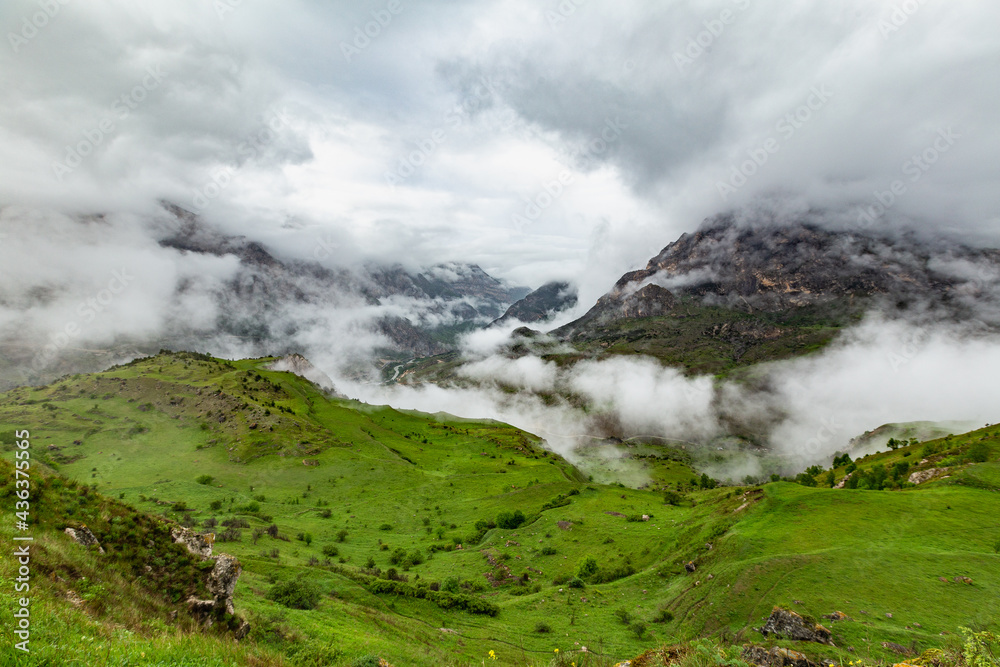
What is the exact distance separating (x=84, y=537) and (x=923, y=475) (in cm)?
7369

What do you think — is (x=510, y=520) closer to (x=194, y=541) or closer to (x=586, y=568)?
(x=586, y=568)

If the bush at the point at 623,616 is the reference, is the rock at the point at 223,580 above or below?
above

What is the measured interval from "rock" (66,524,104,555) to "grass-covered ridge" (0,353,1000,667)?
511 millimetres

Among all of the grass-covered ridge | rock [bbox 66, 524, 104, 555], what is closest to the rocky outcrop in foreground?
the grass-covered ridge

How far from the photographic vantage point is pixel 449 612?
101ft

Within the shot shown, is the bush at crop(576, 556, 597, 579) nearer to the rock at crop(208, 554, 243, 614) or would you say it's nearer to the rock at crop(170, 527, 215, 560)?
the rock at crop(208, 554, 243, 614)

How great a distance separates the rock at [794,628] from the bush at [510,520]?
146 feet

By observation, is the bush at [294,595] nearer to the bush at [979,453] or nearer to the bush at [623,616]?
the bush at [623,616]

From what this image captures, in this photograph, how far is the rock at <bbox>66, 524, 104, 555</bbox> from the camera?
12844mm

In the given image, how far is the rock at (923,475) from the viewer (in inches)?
1807

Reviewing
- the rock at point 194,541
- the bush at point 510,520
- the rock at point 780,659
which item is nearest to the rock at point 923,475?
the rock at point 780,659

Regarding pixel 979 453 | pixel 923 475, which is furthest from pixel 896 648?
pixel 979 453

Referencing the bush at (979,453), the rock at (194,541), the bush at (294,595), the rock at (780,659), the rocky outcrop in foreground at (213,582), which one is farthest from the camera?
the bush at (979,453)

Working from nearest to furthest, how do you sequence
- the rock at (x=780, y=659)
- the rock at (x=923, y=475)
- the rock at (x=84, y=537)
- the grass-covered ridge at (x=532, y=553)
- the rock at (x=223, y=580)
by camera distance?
the rock at (x=84, y=537) < the rock at (x=780, y=659) < the rock at (x=223, y=580) < the grass-covered ridge at (x=532, y=553) < the rock at (x=923, y=475)
